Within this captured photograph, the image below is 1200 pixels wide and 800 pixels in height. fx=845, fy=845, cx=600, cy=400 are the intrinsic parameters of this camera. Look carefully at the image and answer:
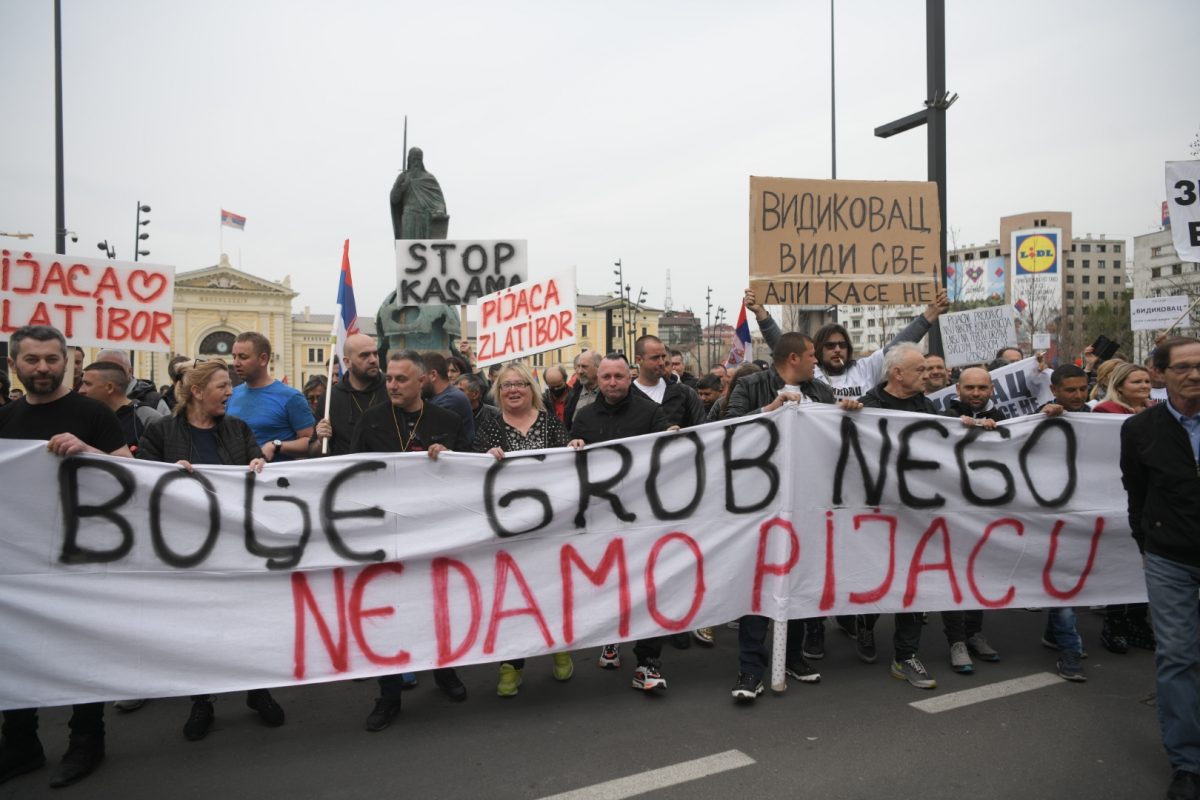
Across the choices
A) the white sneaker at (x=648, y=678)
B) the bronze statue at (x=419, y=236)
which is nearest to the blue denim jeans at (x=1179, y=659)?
the white sneaker at (x=648, y=678)

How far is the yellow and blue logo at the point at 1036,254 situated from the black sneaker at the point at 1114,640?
96303mm

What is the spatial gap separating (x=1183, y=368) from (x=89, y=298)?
6.81m

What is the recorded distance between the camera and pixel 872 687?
4395 millimetres

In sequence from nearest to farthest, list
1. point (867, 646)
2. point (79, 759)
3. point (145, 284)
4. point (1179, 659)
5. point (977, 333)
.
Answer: point (1179, 659) → point (79, 759) → point (867, 646) → point (145, 284) → point (977, 333)

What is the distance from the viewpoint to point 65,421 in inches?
148

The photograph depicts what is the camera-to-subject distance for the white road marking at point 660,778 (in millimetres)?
3254

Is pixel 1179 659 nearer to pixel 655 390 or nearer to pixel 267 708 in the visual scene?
pixel 655 390

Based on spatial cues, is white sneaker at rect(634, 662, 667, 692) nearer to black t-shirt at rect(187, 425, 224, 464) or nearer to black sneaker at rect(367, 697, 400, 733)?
black sneaker at rect(367, 697, 400, 733)

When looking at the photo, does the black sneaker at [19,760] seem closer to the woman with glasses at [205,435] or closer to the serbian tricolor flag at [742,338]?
the woman with glasses at [205,435]

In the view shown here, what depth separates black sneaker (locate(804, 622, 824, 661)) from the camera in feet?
16.2

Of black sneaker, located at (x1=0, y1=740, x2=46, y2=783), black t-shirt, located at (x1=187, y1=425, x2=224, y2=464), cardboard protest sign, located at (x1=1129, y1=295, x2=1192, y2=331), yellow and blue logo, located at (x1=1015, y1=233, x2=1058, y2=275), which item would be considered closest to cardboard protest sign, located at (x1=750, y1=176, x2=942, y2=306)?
black t-shirt, located at (x1=187, y1=425, x2=224, y2=464)

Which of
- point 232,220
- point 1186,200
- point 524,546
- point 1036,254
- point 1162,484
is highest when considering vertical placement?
point 1036,254

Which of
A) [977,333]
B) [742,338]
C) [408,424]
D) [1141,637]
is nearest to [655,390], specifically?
[408,424]

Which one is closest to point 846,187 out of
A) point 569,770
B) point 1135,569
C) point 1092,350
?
point 1092,350
